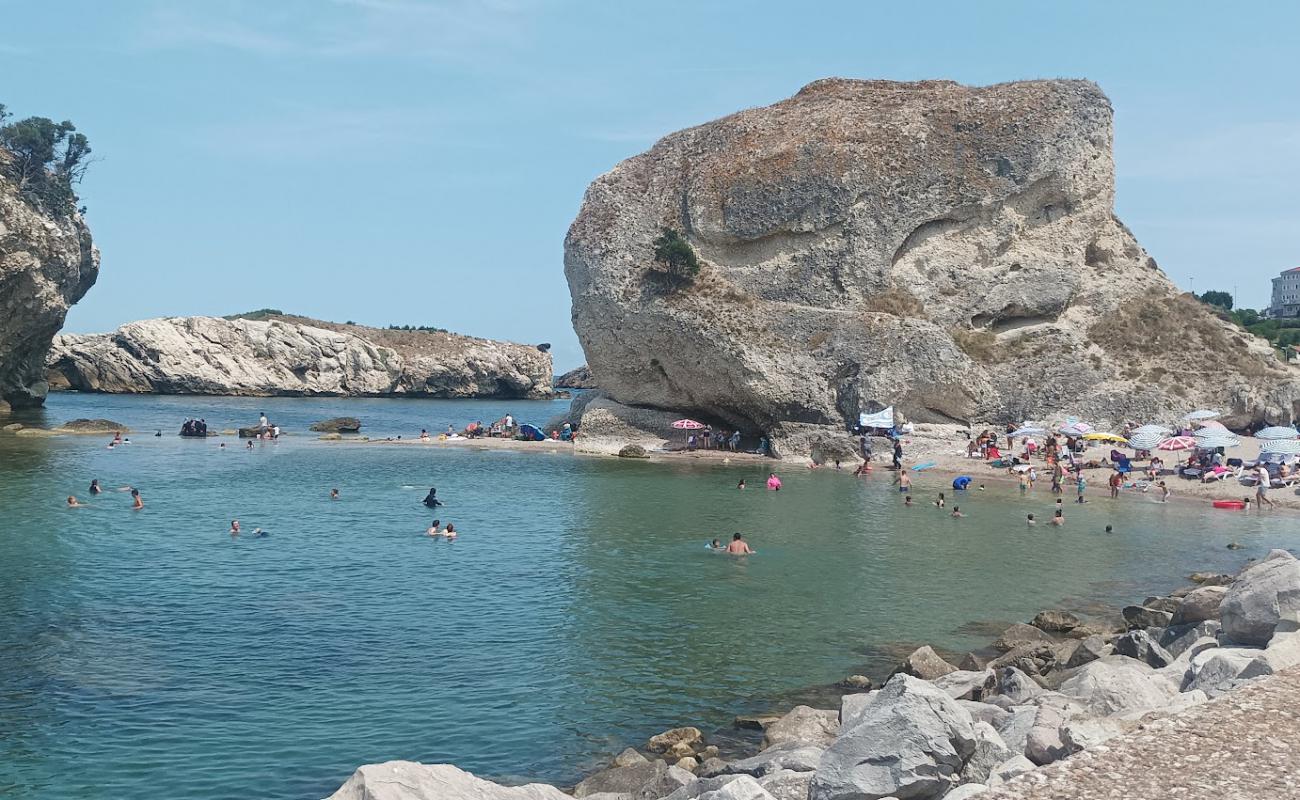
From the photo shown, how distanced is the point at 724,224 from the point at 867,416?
14952 millimetres

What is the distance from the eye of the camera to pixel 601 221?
65875 mm

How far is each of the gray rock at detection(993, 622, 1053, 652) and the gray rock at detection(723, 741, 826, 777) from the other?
29.3 ft

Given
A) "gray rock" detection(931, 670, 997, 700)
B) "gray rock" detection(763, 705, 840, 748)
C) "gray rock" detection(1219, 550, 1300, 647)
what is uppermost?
"gray rock" detection(1219, 550, 1300, 647)

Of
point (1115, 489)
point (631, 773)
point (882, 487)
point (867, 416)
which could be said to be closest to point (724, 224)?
point (867, 416)

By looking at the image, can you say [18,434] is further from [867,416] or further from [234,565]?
[867,416]

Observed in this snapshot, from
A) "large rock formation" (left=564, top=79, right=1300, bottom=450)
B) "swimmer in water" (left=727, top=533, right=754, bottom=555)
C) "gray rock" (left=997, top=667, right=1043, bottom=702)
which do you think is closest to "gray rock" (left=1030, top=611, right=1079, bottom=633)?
"gray rock" (left=997, top=667, right=1043, bottom=702)

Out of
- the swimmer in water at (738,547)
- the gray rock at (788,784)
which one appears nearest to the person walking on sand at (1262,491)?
the swimmer in water at (738,547)

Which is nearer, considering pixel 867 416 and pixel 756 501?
pixel 756 501

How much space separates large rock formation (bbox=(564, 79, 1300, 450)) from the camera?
198 feet

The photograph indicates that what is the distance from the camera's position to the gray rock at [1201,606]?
22109 mm

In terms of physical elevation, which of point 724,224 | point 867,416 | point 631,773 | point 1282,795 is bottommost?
point 631,773

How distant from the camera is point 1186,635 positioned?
68.2ft

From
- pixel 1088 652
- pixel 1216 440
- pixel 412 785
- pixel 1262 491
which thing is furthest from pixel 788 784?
pixel 1216 440

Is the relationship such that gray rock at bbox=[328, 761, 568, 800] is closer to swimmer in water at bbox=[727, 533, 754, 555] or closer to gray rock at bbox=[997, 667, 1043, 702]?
gray rock at bbox=[997, 667, 1043, 702]
